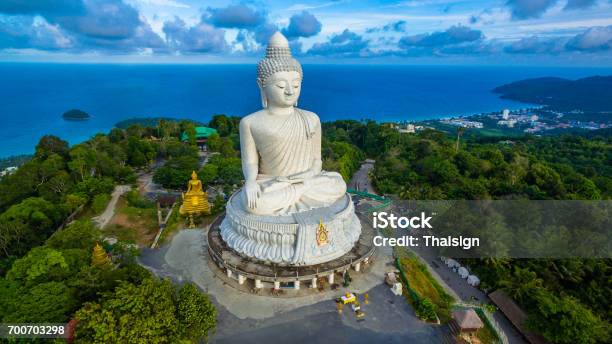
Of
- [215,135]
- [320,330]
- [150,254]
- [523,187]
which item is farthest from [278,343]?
[215,135]

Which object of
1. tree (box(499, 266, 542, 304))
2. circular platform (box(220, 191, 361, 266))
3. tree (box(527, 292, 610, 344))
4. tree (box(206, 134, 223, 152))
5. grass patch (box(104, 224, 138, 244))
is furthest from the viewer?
tree (box(206, 134, 223, 152))

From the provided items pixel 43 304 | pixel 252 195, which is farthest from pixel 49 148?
pixel 252 195

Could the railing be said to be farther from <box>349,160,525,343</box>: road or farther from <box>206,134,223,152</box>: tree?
<box>206,134,223,152</box>: tree

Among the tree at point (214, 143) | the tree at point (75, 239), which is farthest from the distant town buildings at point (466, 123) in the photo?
the tree at point (75, 239)

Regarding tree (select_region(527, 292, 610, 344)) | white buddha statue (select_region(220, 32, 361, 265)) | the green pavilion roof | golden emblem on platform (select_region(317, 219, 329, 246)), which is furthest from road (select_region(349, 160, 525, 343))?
the green pavilion roof

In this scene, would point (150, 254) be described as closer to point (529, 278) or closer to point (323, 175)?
point (323, 175)
